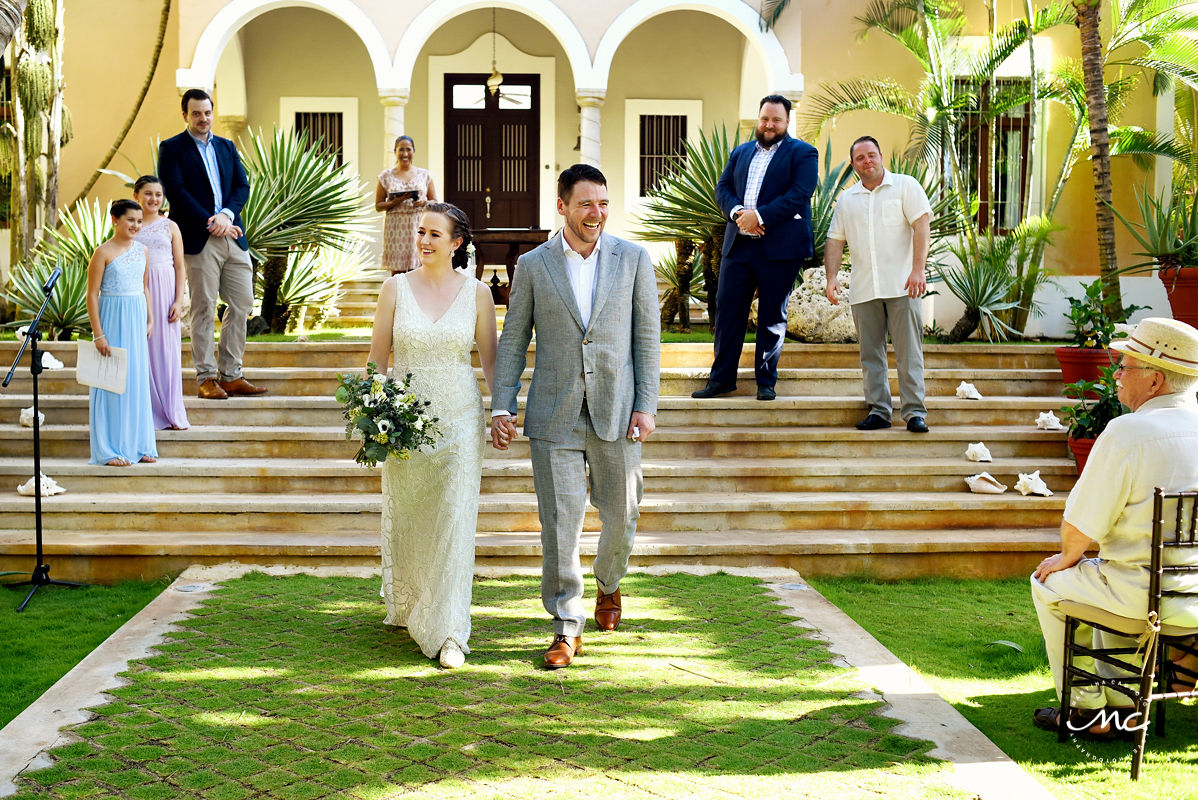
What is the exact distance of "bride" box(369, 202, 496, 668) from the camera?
485 cm

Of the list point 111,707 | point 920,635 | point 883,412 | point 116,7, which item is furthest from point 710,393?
point 116,7

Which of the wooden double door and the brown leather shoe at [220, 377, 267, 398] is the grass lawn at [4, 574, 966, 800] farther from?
the wooden double door

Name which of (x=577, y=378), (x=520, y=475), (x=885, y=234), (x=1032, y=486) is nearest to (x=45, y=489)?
(x=520, y=475)

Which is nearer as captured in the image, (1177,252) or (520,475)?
(520,475)

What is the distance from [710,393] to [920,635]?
3.13 meters

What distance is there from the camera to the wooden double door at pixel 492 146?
1644 centimetres

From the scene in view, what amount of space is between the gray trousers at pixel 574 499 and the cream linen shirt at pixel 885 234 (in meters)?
3.28

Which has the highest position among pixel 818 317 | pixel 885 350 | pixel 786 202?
pixel 786 202

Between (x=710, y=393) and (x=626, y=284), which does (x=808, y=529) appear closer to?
(x=710, y=393)

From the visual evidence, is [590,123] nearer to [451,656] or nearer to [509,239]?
[509,239]

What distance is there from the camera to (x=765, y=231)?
7.84 metres

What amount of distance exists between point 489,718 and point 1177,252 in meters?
7.37

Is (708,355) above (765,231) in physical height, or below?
below

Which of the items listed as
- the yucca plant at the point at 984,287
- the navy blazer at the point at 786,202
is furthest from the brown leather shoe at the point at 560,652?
the yucca plant at the point at 984,287
